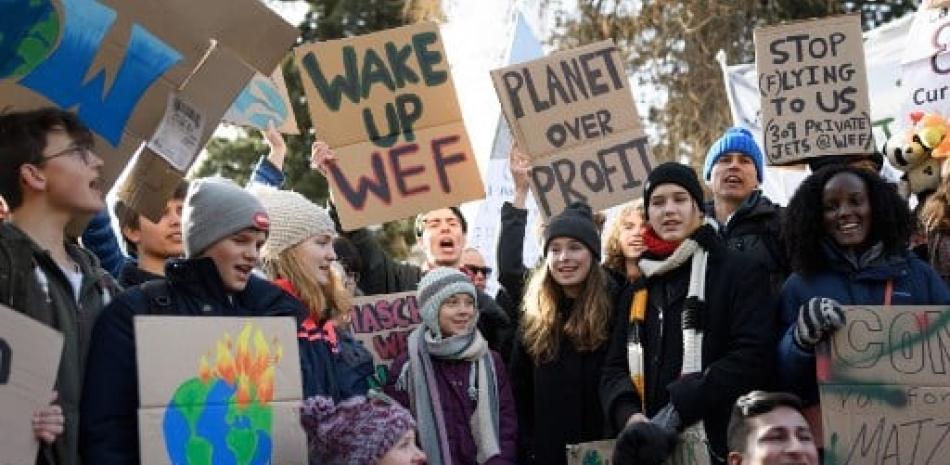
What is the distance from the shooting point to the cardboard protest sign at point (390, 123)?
24.1ft

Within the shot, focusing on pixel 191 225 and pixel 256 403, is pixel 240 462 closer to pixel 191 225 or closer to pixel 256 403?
pixel 256 403

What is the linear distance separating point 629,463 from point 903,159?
2406mm

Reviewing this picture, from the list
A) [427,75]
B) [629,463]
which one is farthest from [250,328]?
[427,75]

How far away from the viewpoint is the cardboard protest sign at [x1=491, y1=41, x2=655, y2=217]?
7.45 metres

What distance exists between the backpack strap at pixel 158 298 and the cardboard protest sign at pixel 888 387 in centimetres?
204

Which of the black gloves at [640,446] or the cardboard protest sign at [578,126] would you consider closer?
the black gloves at [640,446]

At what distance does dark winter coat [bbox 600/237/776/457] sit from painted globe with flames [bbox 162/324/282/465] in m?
1.45

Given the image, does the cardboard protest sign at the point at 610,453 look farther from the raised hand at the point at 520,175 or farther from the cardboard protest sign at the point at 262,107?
the cardboard protest sign at the point at 262,107

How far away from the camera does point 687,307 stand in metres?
5.65

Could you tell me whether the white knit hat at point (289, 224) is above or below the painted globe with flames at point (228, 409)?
above

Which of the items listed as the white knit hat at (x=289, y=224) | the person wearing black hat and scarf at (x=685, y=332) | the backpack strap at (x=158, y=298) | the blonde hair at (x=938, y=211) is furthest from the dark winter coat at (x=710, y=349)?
the backpack strap at (x=158, y=298)

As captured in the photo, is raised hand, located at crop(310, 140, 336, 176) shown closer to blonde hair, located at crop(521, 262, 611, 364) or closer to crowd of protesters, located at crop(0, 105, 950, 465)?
crowd of protesters, located at crop(0, 105, 950, 465)

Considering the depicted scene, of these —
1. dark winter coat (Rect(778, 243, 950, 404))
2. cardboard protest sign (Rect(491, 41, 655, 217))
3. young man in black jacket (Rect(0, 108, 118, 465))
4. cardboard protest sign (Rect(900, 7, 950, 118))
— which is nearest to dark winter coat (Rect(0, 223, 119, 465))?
young man in black jacket (Rect(0, 108, 118, 465))

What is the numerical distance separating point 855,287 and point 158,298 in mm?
2330
